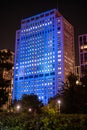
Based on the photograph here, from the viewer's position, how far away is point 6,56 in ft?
105

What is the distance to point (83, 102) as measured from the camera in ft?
104

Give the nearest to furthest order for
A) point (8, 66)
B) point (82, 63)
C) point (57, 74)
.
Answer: point (8, 66) < point (82, 63) < point (57, 74)

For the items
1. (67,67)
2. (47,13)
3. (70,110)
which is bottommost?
(70,110)

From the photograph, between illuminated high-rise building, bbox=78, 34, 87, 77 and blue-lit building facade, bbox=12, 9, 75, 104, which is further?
blue-lit building facade, bbox=12, 9, 75, 104

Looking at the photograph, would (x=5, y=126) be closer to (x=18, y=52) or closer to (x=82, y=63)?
(x=82, y=63)

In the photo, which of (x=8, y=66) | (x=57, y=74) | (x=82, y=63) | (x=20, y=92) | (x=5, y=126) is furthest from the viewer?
(x=20, y=92)

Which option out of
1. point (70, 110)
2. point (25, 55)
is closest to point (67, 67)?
point (25, 55)

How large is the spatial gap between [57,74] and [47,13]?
50.4m

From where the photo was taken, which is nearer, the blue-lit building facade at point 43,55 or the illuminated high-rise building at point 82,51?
the illuminated high-rise building at point 82,51

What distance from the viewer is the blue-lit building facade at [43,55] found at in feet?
494

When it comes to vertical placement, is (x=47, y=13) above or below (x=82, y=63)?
above

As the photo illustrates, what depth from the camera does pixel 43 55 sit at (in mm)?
160625

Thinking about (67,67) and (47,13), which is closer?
(67,67)

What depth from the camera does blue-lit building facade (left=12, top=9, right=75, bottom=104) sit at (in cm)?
15062
